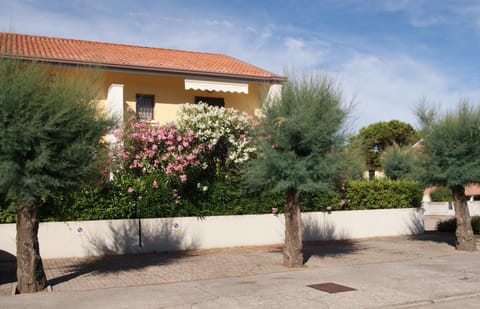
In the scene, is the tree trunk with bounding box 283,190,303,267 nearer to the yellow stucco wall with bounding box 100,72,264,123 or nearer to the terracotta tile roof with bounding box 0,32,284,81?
the terracotta tile roof with bounding box 0,32,284,81

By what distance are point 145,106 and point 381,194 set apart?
10.1 metres

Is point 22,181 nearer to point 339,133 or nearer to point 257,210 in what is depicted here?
point 339,133

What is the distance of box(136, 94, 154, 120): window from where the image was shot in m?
20.3

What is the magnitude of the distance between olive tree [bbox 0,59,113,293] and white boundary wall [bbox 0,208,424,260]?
3.89 meters

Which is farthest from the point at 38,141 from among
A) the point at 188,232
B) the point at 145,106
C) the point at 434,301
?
the point at 145,106

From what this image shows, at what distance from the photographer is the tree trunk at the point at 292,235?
12.6 m

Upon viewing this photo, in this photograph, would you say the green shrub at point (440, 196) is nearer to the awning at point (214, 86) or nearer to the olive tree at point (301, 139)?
the awning at point (214, 86)

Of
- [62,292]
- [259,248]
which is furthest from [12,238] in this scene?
[259,248]

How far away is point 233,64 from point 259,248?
10.3 meters

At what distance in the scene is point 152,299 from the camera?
29.3 feet

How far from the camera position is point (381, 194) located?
19688 millimetres

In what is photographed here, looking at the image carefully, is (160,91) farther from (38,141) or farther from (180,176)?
(38,141)

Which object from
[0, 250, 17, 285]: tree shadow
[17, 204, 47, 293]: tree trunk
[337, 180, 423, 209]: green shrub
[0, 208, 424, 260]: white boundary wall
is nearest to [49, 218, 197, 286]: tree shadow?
[0, 208, 424, 260]: white boundary wall

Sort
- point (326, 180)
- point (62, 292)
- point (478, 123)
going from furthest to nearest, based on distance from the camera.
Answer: point (478, 123)
point (326, 180)
point (62, 292)
